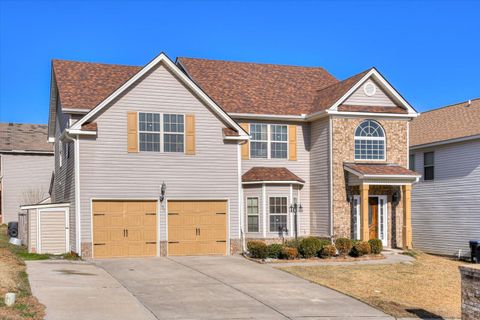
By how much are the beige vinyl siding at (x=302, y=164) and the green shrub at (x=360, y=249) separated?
4.20 meters

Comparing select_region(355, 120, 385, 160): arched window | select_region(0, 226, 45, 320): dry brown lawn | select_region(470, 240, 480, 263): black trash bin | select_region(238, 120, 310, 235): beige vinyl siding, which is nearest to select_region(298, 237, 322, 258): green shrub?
select_region(238, 120, 310, 235): beige vinyl siding

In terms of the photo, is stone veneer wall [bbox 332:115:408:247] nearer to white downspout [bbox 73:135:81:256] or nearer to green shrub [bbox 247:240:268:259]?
green shrub [bbox 247:240:268:259]

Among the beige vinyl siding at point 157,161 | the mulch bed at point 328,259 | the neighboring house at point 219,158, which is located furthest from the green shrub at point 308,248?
the beige vinyl siding at point 157,161

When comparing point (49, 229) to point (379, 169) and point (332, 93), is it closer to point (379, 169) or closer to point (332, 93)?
point (332, 93)

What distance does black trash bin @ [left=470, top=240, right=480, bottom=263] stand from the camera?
84.6ft

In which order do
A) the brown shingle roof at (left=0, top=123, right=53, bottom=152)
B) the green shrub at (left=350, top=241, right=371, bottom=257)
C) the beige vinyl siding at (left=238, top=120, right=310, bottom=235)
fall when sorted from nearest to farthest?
the green shrub at (left=350, top=241, right=371, bottom=257) < the beige vinyl siding at (left=238, top=120, right=310, bottom=235) < the brown shingle roof at (left=0, top=123, right=53, bottom=152)

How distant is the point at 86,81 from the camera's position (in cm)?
2627

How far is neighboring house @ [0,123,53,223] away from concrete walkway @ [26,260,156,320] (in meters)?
22.1

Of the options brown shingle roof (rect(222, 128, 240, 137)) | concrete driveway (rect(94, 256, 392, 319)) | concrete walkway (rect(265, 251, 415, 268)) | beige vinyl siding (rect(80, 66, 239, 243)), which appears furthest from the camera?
brown shingle roof (rect(222, 128, 240, 137))


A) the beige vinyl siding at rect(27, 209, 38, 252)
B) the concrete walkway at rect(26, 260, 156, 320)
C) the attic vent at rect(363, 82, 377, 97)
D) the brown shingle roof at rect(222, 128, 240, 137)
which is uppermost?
the attic vent at rect(363, 82, 377, 97)

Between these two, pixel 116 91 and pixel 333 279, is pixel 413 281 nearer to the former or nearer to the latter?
pixel 333 279

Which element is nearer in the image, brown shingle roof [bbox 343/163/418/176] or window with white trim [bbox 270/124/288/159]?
brown shingle roof [bbox 343/163/418/176]

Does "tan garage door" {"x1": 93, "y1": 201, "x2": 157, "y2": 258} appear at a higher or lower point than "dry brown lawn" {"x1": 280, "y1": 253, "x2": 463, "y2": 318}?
higher

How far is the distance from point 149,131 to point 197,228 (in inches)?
168
